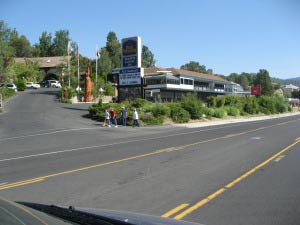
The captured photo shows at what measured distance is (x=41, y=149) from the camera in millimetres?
20219

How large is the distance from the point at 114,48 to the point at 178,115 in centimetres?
8468

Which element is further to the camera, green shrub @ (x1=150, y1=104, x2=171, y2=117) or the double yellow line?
green shrub @ (x1=150, y1=104, x2=171, y2=117)

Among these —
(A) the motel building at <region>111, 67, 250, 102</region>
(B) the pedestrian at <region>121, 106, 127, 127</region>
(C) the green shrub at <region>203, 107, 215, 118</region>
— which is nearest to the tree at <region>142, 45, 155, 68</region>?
(A) the motel building at <region>111, 67, 250, 102</region>

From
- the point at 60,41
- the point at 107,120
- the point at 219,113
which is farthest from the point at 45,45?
the point at 107,120

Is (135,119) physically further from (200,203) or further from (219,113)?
(200,203)

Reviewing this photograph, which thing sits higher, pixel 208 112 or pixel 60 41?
pixel 60 41

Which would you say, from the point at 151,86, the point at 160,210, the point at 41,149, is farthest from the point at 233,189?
the point at 151,86

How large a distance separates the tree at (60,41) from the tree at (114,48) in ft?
48.9

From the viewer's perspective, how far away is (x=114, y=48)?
12594 cm

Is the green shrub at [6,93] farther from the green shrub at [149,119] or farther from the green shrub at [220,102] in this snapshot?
the green shrub at [220,102]

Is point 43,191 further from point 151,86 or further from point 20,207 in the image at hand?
point 151,86

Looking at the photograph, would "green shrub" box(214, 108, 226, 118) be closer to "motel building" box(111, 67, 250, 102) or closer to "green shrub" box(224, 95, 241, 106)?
"green shrub" box(224, 95, 241, 106)

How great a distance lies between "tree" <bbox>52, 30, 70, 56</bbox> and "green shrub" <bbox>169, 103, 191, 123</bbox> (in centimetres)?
9699

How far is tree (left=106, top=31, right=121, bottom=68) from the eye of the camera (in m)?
120
